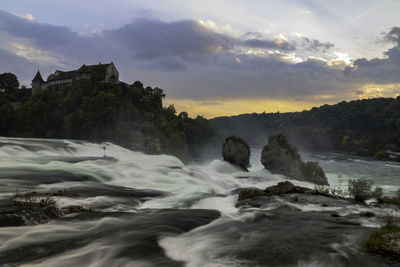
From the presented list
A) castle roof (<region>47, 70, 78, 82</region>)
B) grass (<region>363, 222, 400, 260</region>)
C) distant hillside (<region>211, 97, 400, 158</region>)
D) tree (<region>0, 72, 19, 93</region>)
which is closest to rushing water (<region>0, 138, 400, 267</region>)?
grass (<region>363, 222, 400, 260</region>)

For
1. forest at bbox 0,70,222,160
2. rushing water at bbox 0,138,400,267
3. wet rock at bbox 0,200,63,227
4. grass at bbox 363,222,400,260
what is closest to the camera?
grass at bbox 363,222,400,260

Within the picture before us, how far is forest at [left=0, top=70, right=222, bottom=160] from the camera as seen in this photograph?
72688 mm

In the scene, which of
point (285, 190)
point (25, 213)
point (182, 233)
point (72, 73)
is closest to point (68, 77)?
point (72, 73)

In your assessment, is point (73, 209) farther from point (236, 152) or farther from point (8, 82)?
point (8, 82)

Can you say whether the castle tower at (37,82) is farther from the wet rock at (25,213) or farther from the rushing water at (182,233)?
the wet rock at (25,213)

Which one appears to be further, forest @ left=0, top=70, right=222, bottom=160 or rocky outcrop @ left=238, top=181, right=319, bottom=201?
forest @ left=0, top=70, right=222, bottom=160

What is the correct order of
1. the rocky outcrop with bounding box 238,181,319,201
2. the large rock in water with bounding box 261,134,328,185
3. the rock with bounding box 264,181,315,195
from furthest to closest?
the large rock in water with bounding box 261,134,328,185 < the rock with bounding box 264,181,315,195 < the rocky outcrop with bounding box 238,181,319,201

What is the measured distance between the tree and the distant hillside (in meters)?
110

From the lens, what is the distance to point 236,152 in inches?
1599

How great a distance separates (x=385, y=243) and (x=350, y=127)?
158 m

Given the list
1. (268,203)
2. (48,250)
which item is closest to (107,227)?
(48,250)

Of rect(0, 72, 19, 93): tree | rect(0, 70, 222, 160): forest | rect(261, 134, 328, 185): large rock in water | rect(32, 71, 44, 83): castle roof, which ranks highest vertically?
rect(32, 71, 44, 83): castle roof

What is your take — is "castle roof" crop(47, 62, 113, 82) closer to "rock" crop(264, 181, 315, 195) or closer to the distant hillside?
the distant hillside

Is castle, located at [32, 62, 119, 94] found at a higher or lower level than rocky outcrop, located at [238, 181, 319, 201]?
higher
